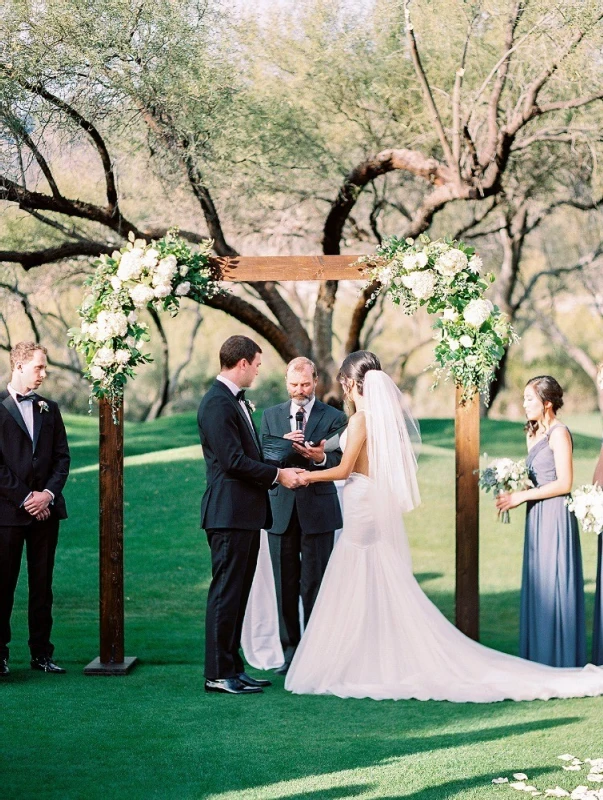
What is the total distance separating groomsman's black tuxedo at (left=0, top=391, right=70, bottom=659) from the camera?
243 inches

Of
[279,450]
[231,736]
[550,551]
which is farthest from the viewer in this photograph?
[550,551]

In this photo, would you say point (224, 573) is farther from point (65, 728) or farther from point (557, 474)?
point (557, 474)

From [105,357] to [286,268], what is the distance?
1299mm

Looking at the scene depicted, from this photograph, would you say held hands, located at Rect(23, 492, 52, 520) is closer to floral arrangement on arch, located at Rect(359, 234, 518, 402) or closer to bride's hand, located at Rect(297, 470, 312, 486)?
bride's hand, located at Rect(297, 470, 312, 486)

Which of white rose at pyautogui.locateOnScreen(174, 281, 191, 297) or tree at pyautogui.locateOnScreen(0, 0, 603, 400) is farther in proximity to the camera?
tree at pyautogui.locateOnScreen(0, 0, 603, 400)

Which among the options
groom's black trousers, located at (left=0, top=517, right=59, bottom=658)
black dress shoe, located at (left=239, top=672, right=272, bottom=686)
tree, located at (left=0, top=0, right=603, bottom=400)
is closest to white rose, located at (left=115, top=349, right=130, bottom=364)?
groom's black trousers, located at (left=0, top=517, right=59, bottom=658)

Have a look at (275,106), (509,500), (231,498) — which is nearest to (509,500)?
(509,500)

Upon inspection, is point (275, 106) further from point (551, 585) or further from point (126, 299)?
point (551, 585)

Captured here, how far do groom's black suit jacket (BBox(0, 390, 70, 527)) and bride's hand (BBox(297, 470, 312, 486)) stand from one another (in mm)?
1441

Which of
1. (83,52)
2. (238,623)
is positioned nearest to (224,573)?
(238,623)

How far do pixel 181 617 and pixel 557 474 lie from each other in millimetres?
3951

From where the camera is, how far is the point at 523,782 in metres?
4.23

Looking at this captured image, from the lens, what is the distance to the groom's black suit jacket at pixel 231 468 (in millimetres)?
5691

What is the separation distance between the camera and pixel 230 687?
19.0 ft
